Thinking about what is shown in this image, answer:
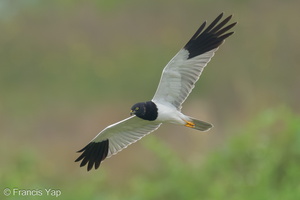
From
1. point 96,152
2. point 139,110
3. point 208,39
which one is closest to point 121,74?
point 96,152

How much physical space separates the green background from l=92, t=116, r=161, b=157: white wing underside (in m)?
5.62

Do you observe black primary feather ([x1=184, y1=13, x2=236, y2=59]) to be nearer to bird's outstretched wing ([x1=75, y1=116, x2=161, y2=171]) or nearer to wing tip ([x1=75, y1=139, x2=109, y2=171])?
bird's outstretched wing ([x1=75, y1=116, x2=161, y2=171])

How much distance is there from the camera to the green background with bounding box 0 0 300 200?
2300cm

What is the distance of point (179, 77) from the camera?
39.5 ft

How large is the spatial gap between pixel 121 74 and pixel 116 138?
12.8 meters

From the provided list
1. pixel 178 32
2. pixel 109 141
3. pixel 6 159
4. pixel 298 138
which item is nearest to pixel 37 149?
pixel 6 159

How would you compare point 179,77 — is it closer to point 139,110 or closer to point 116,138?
point 139,110

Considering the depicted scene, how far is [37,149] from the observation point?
23016 mm

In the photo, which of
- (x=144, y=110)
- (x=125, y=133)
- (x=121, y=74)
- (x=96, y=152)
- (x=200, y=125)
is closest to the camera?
(x=144, y=110)

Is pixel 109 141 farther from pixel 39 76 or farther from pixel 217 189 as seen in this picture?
pixel 39 76

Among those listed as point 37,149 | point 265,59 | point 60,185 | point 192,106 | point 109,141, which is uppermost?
point 265,59

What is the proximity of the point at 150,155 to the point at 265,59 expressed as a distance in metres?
5.80

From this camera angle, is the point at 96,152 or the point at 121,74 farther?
the point at 121,74

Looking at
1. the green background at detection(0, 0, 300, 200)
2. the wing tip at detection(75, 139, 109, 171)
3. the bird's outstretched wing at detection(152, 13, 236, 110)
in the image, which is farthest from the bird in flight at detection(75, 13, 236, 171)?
the green background at detection(0, 0, 300, 200)
